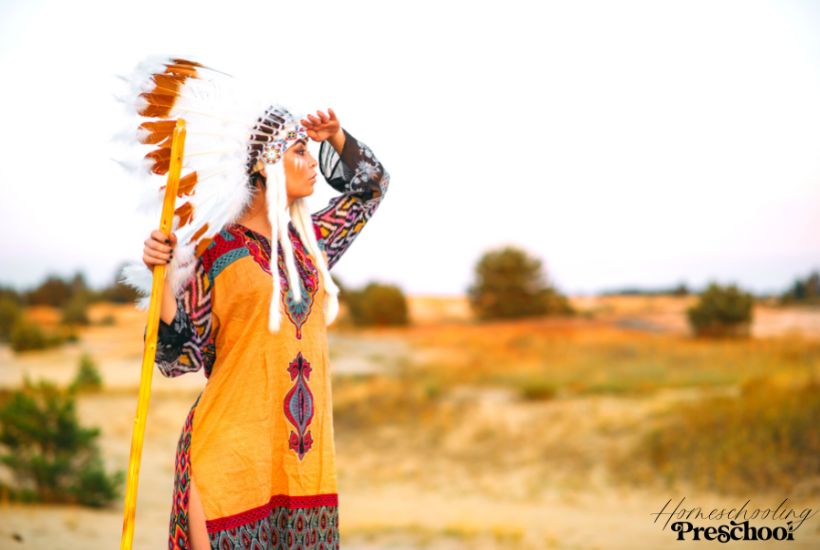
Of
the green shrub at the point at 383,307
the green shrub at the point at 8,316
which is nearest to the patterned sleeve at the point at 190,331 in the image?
the green shrub at the point at 8,316

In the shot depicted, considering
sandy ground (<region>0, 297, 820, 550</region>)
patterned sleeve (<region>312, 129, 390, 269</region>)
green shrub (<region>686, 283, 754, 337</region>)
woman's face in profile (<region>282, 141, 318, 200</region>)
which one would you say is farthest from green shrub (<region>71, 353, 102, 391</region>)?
woman's face in profile (<region>282, 141, 318, 200</region>)

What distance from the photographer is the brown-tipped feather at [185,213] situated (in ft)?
9.08

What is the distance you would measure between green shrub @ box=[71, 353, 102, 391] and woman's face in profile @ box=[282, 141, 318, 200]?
52.3ft

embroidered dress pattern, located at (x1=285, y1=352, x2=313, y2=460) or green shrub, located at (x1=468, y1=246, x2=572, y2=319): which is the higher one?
green shrub, located at (x1=468, y1=246, x2=572, y2=319)

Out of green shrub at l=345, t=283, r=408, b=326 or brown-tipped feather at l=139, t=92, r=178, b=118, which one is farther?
green shrub at l=345, t=283, r=408, b=326

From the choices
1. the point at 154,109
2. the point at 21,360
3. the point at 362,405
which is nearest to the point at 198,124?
the point at 154,109

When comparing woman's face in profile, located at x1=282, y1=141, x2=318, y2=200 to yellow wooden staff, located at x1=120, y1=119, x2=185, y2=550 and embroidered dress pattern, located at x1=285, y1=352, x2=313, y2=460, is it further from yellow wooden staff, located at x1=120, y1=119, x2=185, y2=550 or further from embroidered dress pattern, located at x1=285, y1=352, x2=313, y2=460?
embroidered dress pattern, located at x1=285, y1=352, x2=313, y2=460

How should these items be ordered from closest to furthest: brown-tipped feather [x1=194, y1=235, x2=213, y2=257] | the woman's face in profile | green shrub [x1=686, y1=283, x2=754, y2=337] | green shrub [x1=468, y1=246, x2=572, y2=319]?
brown-tipped feather [x1=194, y1=235, x2=213, y2=257]
the woman's face in profile
green shrub [x1=686, y1=283, x2=754, y2=337]
green shrub [x1=468, y1=246, x2=572, y2=319]

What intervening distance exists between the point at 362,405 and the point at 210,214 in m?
13.5

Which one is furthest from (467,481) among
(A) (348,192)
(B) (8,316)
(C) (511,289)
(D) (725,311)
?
(B) (8,316)

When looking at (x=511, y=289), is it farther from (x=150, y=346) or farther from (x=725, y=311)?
(x=150, y=346)

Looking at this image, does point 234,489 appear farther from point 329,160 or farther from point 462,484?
point 462,484

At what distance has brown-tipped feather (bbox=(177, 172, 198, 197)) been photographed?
9.06ft

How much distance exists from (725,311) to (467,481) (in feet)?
26.9
